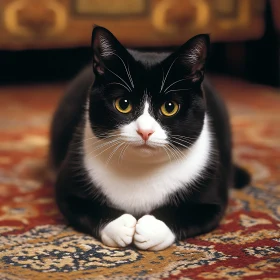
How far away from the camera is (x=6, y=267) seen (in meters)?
0.98

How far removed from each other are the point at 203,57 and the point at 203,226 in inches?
14.1

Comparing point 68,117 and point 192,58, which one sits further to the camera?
point 68,117

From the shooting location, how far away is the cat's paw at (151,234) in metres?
1.05

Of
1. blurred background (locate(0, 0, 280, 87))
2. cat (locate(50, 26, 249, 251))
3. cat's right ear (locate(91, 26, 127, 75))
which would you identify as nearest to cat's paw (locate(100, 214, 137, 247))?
cat (locate(50, 26, 249, 251))

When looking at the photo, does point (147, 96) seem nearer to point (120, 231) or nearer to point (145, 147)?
point (145, 147)

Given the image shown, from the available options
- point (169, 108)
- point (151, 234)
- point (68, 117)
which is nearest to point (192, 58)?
point (169, 108)

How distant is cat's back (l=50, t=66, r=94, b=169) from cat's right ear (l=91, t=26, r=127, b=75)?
0.87ft

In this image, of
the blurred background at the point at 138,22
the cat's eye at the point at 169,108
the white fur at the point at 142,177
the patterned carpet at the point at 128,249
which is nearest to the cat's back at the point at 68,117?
the patterned carpet at the point at 128,249

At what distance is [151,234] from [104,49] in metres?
0.39

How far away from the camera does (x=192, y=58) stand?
1.08 m

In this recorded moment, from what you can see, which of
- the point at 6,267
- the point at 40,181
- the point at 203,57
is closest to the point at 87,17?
the point at 40,181

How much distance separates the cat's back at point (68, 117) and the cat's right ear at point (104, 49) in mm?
266

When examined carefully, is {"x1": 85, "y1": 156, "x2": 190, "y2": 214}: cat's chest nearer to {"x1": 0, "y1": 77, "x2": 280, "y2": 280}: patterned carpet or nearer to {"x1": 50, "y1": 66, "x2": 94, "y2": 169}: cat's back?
{"x1": 0, "y1": 77, "x2": 280, "y2": 280}: patterned carpet

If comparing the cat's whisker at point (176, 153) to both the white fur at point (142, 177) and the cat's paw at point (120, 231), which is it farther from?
the cat's paw at point (120, 231)
